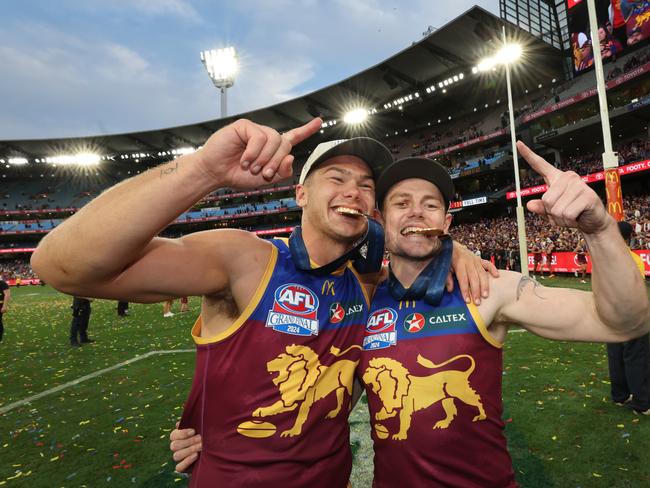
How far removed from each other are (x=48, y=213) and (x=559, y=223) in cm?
8617

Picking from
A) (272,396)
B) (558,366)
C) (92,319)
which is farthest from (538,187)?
(272,396)

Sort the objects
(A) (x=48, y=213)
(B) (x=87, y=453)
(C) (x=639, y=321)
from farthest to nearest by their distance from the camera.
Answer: (A) (x=48, y=213) → (B) (x=87, y=453) → (C) (x=639, y=321)

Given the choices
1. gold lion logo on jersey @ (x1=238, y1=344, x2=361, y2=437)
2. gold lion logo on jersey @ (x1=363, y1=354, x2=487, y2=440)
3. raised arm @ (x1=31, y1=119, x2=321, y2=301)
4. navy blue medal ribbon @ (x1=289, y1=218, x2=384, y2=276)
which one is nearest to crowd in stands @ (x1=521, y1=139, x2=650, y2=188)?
navy blue medal ribbon @ (x1=289, y1=218, x2=384, y2=276)

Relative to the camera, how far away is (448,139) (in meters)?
51.9

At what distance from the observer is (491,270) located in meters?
2.34

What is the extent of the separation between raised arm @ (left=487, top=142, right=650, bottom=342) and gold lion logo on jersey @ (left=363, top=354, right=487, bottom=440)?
0.47 m

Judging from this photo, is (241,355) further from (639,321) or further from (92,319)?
(92,319)

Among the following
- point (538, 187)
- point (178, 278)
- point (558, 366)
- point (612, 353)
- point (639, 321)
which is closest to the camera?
point (178, 278)

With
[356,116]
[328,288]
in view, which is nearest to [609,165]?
[328,288]

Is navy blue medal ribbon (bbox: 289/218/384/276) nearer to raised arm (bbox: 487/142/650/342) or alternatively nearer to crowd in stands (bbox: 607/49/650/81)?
raised arm (bbox: 487/142/650/342)

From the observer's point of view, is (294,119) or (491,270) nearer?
(491,270)

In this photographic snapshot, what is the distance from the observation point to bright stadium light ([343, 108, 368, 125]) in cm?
5084

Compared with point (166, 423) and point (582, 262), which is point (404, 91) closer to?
point (582, 262)

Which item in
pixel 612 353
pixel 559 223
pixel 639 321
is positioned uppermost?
pixel 559 223
